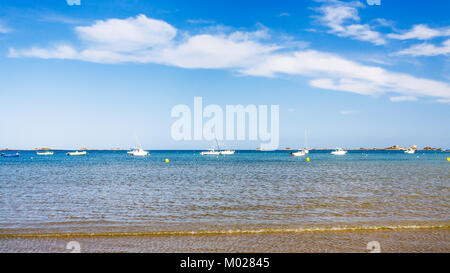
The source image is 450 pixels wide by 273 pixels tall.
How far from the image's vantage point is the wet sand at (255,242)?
10.9m

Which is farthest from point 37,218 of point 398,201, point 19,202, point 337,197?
point 398,201

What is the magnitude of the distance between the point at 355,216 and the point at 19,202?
19100 millimetres

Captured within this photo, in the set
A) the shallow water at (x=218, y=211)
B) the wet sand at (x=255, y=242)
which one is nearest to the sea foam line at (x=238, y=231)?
the shallow water at (x=218, y=211)

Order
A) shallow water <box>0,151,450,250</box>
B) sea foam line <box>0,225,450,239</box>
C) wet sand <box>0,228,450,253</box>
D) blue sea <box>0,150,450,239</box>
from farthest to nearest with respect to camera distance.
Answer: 1. blue sea <box>0,150,450,239</box>
2. shallow water <box>0,151,450,250</box>
3. sea foam line <box>0,225,450,239</box>
4. wet sand <box>0,228,450,253</box>

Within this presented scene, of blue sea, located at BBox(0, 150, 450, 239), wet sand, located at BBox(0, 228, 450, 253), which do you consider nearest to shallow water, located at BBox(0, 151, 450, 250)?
blue sea, located at BBox(0, 150, 450, 239)

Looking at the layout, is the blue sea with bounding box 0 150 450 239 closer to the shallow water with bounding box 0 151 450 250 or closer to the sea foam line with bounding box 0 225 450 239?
the shallow water with bounding box 0 151 450 250

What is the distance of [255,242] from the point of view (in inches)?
461

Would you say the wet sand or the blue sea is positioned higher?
the wet sand

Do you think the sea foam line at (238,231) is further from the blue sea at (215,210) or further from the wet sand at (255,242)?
the wet sand at (255,242)

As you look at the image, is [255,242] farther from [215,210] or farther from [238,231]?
[215,210]

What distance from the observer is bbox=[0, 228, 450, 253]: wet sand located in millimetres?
10906

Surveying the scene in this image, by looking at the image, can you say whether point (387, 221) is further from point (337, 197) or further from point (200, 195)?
point (200, 195)
